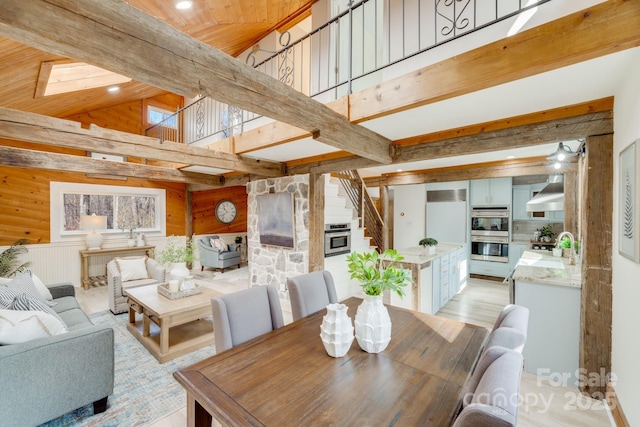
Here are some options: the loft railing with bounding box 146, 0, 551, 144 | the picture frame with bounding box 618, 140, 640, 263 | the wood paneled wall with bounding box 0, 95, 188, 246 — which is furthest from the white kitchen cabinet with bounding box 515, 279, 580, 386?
the wood paneled wall with bounding box 0, 95, 188, 246

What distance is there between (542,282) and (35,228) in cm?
793

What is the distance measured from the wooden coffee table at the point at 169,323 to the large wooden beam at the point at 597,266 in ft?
11.4

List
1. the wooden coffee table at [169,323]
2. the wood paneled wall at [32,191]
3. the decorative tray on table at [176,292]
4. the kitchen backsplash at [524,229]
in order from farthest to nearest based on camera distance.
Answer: the kitchen backsplash at [524,229] < the wood paneled wall at [32,191] < the decorative tray on table at [176,292] < the wooden coffee table at [169,323]

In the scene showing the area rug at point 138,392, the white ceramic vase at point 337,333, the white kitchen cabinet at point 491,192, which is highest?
the white kitchen cabinet at point 491,192

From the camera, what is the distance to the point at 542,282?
2471mm

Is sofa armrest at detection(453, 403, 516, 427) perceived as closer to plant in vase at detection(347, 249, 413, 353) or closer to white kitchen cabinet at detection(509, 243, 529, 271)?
plant in vase at detection(347, 249, 413, 353)

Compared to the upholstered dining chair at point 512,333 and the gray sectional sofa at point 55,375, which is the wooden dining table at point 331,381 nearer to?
the upholstered dining chair at point 512,333

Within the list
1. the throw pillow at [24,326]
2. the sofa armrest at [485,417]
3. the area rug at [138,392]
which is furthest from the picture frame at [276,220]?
the sofa armrest at [485,417]

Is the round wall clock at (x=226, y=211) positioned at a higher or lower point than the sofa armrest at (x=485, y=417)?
higher

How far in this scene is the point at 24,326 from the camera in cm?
182

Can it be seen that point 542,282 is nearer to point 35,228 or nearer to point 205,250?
point 205,250

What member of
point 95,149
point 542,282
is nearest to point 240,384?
point 542,282

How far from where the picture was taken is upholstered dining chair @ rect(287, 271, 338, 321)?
2.11 m

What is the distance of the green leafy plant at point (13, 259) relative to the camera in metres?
4.45
